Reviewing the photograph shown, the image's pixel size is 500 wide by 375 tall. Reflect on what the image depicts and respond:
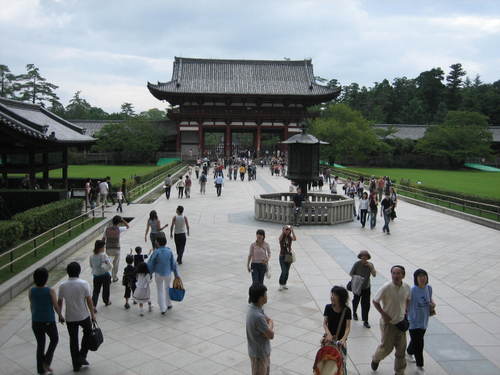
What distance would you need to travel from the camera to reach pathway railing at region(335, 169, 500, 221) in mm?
19031

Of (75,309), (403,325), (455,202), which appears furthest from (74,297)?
(455,202)

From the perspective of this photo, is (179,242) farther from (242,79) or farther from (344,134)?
(242,79)

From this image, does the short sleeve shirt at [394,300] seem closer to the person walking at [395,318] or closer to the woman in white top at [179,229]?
the person walking at [395,318]

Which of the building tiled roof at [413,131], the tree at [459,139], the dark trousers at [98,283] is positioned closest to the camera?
the dark trousers at [98,283]

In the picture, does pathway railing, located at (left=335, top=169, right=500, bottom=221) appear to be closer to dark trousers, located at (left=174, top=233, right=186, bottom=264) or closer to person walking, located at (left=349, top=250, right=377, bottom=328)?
person walking, located at (left=349, top=250, right=377, bottom=328)

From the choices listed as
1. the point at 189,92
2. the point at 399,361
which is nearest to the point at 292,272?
the point at 399,361

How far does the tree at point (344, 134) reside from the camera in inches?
1893

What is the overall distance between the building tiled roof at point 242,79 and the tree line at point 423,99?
24964 millimetres

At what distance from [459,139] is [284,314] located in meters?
51.3

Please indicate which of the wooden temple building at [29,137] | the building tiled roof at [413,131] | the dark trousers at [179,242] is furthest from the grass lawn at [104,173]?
the building tiled roof at [413,131]

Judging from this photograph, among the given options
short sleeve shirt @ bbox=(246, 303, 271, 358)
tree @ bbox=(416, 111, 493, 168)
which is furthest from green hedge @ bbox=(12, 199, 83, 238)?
tree @ bbox=(416, 111, 493, 168)

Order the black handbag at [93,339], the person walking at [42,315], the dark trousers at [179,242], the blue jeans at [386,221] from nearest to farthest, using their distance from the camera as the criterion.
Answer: the person walking at [42,315] → the black handbag at [93,339] → the dark trousers at [179,242] → the blue jeans at [386,221]

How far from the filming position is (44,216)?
14.3 metres

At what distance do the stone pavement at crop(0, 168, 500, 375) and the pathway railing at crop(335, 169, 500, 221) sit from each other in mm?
3627
